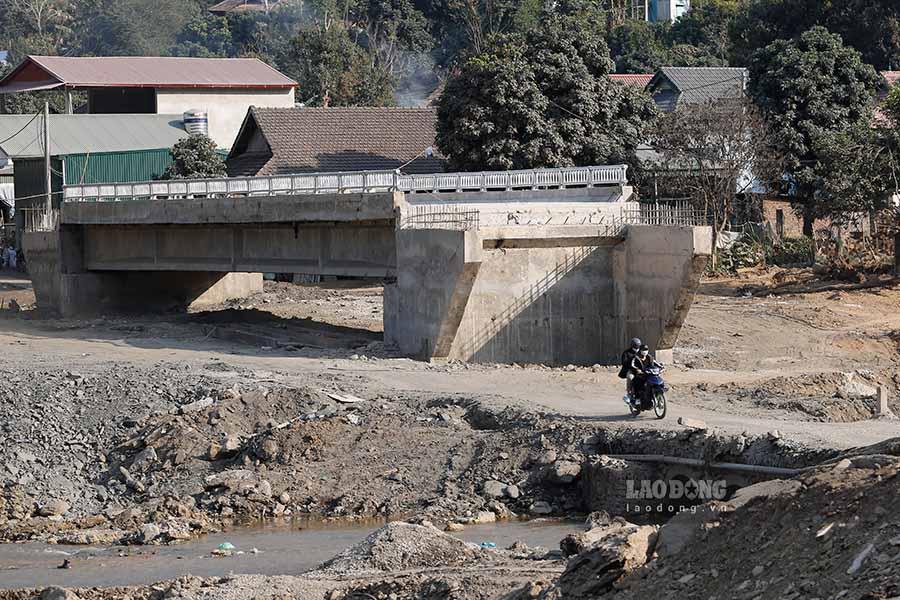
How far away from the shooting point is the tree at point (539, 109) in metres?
45.8

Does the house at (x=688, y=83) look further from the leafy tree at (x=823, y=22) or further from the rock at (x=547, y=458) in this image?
the rock at (x=547, y=458)

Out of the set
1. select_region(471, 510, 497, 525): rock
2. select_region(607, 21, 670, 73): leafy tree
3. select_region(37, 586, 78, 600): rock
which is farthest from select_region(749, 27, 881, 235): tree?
select_region(37, 586, 78, 600): rock

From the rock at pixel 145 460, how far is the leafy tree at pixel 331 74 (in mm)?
57481

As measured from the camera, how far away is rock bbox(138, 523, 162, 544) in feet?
67.5

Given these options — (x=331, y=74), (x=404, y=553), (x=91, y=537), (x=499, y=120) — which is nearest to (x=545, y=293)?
(x=91, y=537)

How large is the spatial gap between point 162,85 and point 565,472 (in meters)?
46.3

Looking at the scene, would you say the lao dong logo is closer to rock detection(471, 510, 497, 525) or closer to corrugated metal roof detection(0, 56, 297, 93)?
rock detection(471, 510, 497, 525)

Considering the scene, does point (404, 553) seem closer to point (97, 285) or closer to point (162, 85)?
point (97, 285)

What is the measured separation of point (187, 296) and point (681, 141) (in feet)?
52.8

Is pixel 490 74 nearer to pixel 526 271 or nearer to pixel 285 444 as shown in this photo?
pixel 526 271

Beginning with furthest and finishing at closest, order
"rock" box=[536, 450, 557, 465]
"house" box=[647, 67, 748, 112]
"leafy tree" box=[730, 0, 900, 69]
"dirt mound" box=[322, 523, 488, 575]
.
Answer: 1. "leafy tree" box=[730, 0, 900, 69]
2. "house" box=[647, 67, 748, 112]
3. "rock" box=[536, 450, 557, 465]
4. "dirt mound" box=[322, 523, 488, 575]

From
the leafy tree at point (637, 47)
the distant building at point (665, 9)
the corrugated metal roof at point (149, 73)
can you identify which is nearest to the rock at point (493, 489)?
the corrugated metal roof at point (149, 73)

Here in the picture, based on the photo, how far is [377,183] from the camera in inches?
1332

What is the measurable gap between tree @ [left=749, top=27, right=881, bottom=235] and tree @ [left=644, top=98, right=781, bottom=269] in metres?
2.12
